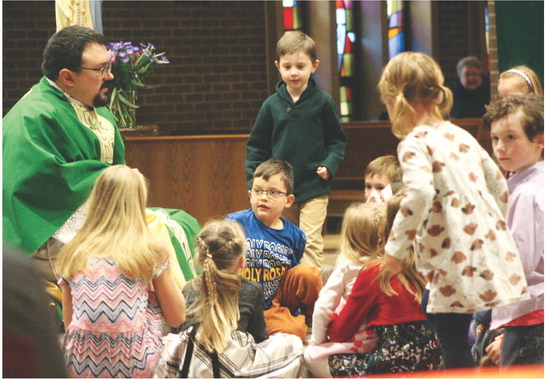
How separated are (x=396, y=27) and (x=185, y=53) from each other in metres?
2.67

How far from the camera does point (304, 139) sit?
4762 mm

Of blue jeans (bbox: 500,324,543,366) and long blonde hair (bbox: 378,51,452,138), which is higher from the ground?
long blonde hair (bbox: 378,51,452,138)

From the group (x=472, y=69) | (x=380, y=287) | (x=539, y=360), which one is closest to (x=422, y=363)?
(x=380, y=287)

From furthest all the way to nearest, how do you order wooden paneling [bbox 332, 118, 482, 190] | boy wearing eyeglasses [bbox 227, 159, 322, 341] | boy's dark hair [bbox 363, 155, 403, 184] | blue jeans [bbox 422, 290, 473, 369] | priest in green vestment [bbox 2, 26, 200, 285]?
1. wooden paneling [bbox 332, 118, 482, 190]
2. boy's dark hair [bbox 363, 155, 403, 184]
3. priest in green vestment [bbox 2, 26, 200, 285]
4. boy wearing eyeglasses [bbox 227, 159, 322, 341]
5. blue jeans [bbox 422, 290, 473, 369]

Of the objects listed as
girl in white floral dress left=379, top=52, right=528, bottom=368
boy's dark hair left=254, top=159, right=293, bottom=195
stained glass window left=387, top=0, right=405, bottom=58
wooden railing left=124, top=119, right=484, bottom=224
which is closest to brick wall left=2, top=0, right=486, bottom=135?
stained glass window left=387, top=0, right=405, bottom=58

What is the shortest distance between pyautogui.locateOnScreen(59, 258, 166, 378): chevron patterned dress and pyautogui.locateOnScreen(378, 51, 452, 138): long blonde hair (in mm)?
978

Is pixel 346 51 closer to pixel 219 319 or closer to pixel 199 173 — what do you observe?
pixel 199 173

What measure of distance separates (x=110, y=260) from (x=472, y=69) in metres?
6.58

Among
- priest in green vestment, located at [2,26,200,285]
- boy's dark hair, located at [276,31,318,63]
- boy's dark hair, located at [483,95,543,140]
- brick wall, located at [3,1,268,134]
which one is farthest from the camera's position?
brick wall, located at [3,1,268,134]

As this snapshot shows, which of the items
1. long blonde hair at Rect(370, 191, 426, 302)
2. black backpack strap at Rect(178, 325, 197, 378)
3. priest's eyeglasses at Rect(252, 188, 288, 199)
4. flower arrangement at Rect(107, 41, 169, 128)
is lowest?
black backpack strap at Rect(178, 325, 197, 378)

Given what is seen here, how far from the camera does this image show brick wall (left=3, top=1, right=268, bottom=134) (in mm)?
9758

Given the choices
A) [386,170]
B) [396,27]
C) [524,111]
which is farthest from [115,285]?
[396,27]

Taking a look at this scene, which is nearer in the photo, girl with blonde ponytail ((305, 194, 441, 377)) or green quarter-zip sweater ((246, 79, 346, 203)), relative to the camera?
girl with blonde ponytail ((305, 194, 441, 377))

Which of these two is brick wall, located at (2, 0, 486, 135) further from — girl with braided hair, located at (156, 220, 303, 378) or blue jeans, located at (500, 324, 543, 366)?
blue jeans, located at (500, 324, 543, 366)
